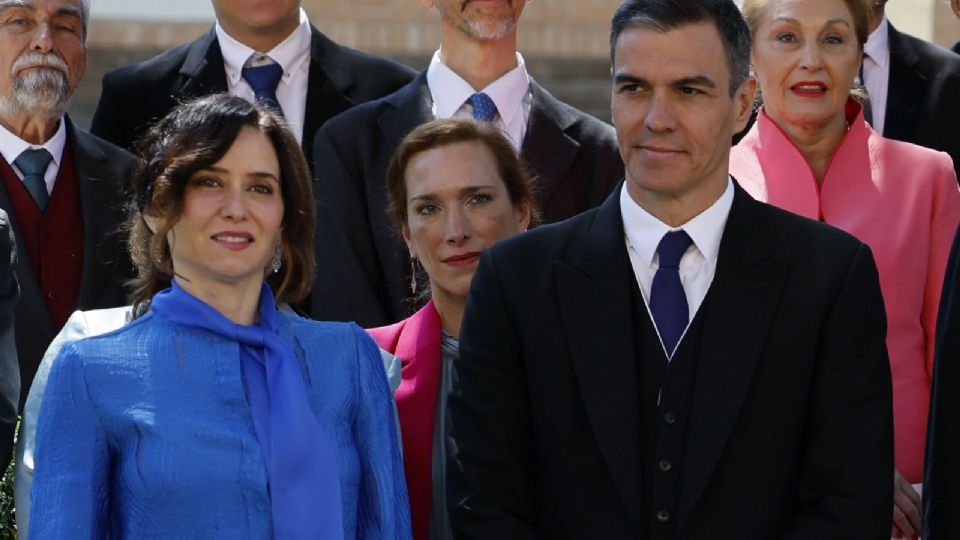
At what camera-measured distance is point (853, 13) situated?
17.4ft

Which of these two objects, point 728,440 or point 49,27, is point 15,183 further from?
point 728,440

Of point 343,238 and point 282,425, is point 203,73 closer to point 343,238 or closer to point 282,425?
point 343,238

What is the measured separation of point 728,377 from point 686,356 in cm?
10

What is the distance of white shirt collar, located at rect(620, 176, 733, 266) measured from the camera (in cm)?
422

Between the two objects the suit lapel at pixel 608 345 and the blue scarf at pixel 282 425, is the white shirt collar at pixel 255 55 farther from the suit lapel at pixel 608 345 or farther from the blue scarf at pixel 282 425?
the suit lapel at pixel 608 345

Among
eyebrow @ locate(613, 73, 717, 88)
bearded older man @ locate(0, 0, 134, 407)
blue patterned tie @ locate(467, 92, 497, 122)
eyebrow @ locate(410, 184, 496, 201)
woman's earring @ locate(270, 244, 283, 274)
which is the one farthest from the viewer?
blue patterned tie @ locate(467, 92, 497, 122)

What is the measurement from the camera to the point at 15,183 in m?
5.71

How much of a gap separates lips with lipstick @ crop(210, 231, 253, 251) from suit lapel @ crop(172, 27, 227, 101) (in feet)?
5.69

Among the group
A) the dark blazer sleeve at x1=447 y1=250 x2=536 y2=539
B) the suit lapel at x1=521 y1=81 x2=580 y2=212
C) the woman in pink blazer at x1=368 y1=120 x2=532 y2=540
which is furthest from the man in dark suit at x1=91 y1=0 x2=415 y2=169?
the dark blazer sleeve at x1=447 y1=250 x2=536 y2=539

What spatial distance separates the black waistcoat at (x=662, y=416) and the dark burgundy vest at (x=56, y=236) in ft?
6.73

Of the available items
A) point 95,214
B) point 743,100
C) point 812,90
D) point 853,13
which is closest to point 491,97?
point 812,90

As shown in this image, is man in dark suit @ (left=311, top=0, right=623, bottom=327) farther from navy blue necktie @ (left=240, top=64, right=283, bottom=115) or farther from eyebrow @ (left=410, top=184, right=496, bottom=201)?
navy blue necktie @ (left=240, top=64, right=283, bottom=115)

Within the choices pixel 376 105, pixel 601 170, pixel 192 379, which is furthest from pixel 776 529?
pixel 376 105

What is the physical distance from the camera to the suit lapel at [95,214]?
5.54 m
